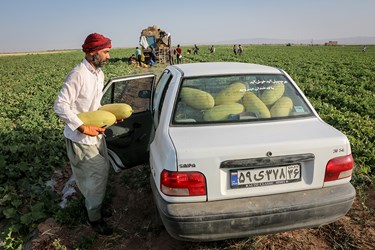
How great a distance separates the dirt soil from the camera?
312 cm

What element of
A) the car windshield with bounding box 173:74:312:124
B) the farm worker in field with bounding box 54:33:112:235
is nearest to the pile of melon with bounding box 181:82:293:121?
the car windshield with bounding box 173:74:312:124

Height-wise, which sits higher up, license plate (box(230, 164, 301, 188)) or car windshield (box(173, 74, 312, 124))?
car windshield (box(173, 74, 312, 124))

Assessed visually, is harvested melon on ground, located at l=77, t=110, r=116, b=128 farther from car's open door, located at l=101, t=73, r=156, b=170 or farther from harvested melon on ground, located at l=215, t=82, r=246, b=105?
harvested melon on ground, located at l=215, t=82, r=246, b=105

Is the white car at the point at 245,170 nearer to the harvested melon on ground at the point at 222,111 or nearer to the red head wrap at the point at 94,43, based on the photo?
the harvested melon on ground at the point at 222,111

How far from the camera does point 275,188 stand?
2.54 metres

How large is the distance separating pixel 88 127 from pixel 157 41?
26068 millimetres

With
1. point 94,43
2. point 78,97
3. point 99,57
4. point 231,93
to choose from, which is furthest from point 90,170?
point 231,93

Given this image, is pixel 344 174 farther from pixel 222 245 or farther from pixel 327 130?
pixel 222 245

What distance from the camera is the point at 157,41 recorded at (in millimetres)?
27938

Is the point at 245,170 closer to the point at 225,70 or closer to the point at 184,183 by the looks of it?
the point at 184,183

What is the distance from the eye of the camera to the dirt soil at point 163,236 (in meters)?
3.12

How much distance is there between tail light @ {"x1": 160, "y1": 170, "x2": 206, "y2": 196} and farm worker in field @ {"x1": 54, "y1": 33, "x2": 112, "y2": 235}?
1.10 m

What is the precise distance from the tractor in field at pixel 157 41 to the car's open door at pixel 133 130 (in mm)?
23479

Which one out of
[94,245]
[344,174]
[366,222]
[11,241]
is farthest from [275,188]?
[11,241]
